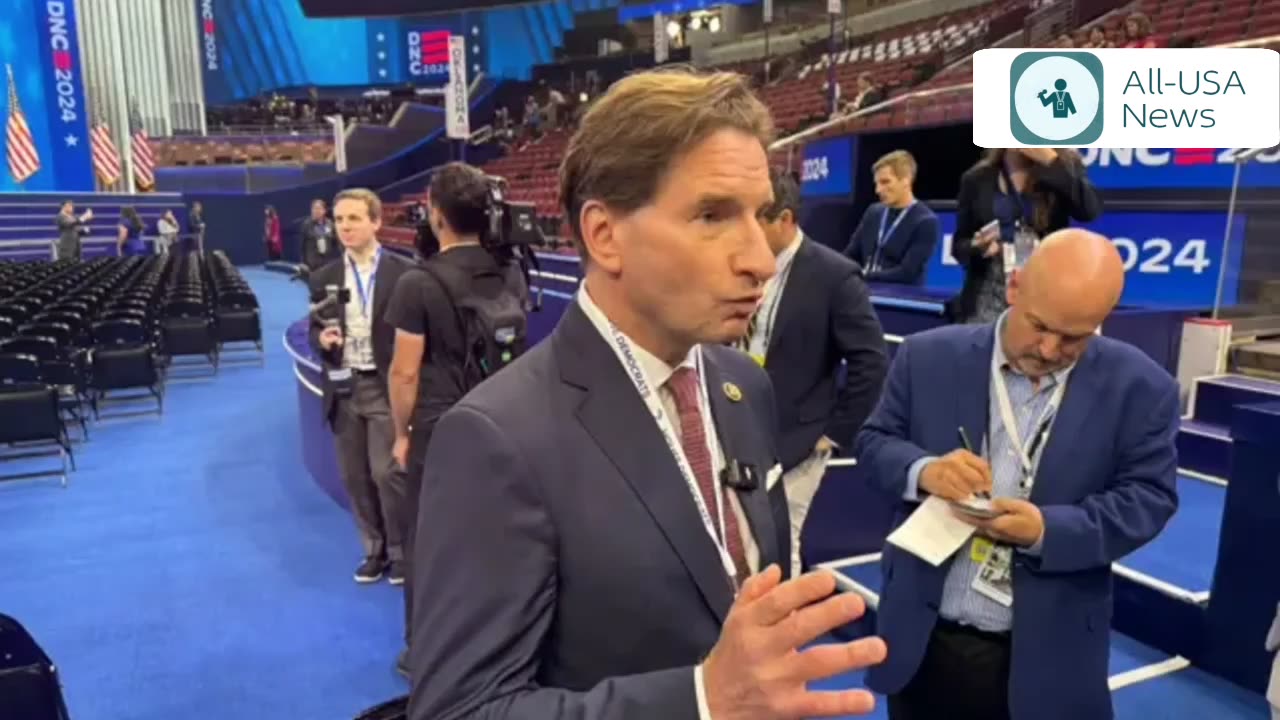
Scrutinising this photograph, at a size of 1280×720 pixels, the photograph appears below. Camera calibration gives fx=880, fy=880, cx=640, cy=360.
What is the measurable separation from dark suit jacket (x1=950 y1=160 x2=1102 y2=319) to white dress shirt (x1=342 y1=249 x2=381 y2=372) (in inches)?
90.6

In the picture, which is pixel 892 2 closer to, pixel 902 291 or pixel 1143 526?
pixel 902 291

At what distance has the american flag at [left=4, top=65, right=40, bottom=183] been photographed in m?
16.5

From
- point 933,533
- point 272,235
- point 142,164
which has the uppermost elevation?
point 142,164

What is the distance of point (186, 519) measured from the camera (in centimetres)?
485

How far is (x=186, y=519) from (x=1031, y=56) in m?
6.04

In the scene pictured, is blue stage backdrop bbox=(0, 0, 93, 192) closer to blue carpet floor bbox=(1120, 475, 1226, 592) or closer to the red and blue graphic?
the red and blue graphic

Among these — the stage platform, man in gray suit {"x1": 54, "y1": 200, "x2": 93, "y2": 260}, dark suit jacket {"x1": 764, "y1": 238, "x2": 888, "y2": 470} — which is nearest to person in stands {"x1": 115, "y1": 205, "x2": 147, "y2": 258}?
the stage platform

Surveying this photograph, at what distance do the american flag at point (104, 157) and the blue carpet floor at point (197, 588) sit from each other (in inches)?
638

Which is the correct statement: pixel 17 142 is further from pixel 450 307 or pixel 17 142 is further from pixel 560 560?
pixel 560 560

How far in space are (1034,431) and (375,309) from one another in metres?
2.40

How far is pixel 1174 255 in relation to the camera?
5.07 metres

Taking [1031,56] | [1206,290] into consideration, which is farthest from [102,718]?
[1031,56]

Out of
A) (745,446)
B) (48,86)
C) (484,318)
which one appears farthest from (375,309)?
(48,86)

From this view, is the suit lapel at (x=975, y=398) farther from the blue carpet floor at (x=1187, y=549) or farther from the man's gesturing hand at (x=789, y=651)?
the blue carpet floor at (x=1187, y=549)
